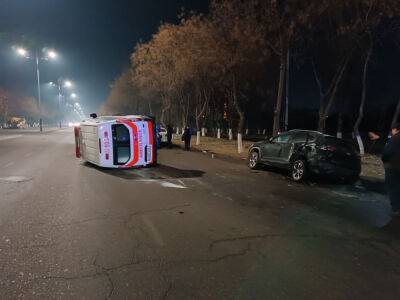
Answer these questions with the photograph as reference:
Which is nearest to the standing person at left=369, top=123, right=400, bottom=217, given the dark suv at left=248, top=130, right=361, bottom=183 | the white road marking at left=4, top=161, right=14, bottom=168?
the dark suv at left=248, top=130, right=361, bottom=183

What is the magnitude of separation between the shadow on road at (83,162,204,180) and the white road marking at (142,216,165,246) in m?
5.14

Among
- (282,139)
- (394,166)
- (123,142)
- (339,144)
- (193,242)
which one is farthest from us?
(282,139)

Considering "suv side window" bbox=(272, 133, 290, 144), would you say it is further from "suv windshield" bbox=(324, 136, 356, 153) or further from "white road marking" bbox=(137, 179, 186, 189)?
"white road marking" bbox=(137, 179, 186, 189)

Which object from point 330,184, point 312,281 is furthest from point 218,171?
point 312,281

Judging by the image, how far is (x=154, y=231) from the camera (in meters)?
6.18

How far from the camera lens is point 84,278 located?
4.34 metres

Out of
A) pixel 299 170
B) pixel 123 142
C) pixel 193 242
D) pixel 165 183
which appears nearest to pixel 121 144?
pixel 123 142

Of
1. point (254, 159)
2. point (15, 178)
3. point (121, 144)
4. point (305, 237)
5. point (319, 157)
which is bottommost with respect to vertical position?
point (305, 237)

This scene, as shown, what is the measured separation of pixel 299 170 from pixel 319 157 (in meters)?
0.79

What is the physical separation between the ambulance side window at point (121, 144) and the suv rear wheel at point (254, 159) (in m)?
4.60

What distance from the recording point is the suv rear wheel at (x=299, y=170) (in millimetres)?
11781

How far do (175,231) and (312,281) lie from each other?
2468 millimetres

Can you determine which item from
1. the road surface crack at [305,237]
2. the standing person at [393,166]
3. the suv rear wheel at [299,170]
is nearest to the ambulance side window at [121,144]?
the suv rear wheel at [299,170]

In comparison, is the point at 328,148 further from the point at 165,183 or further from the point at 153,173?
the point at 153,173
